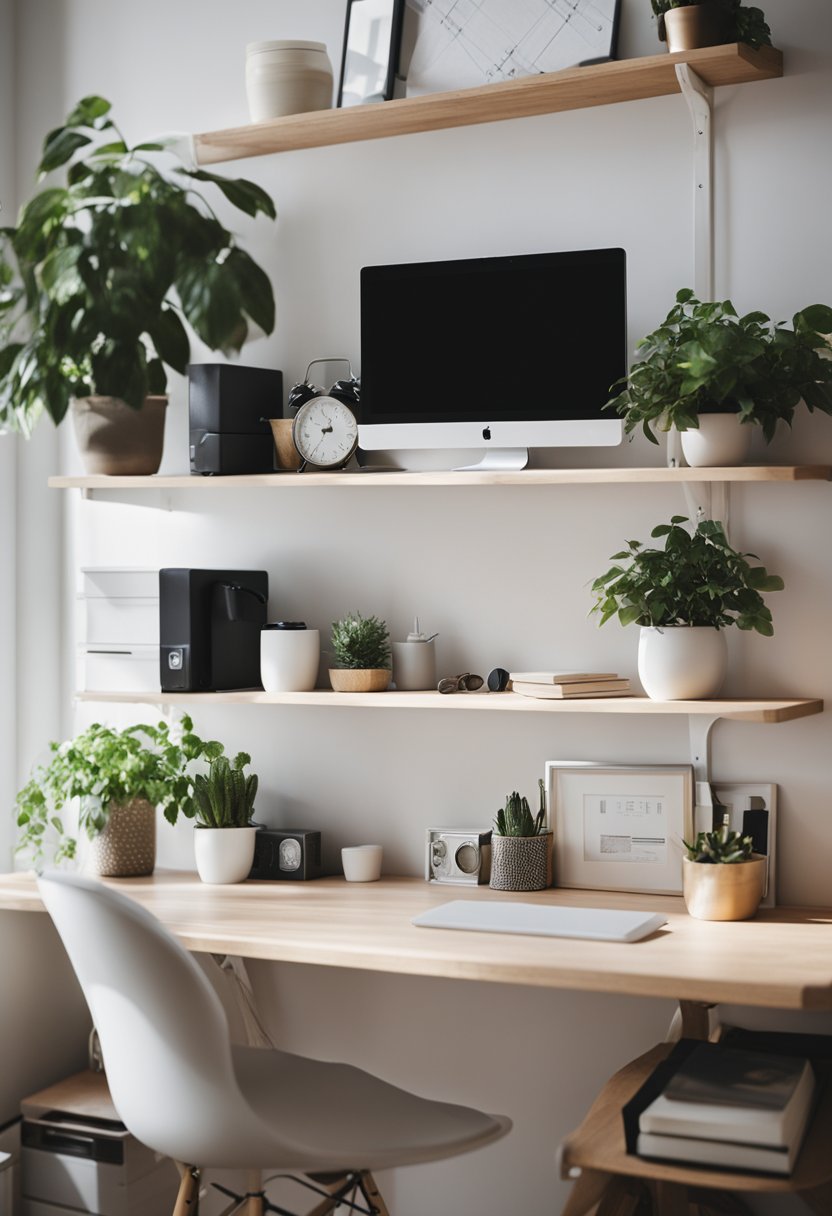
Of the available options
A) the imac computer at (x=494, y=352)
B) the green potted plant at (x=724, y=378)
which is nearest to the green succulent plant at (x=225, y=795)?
the imac computer at (x=494, y=352)

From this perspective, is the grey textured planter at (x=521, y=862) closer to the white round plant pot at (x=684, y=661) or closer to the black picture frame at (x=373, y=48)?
the white round plant pot at (x=684, y=661)

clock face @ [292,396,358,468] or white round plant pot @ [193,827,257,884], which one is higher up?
clock face @ [292,396,358,468]

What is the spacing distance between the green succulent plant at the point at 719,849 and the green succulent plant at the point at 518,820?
1.10 ft

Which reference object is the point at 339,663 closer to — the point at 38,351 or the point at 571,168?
the point at 571,168

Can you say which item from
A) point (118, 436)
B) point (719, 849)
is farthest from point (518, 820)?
point (118, 436)

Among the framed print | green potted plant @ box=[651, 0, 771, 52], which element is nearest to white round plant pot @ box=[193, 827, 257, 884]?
the framed print

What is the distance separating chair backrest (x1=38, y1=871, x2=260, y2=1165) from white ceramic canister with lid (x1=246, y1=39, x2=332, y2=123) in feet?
5.28

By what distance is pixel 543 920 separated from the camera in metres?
2.33

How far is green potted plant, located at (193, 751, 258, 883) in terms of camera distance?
9.07ft

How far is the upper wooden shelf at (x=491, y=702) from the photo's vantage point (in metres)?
2.38

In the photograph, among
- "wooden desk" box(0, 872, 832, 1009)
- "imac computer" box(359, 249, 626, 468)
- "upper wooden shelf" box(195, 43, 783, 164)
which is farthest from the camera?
"imac computer" box(359, 249, 626, 468)

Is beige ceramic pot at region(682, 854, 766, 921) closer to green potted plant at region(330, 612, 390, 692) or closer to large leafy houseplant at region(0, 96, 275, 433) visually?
green potted plant at region(330, 612, 390, 692)

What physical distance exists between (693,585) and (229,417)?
997 mm

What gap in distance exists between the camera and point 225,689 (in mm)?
2852
